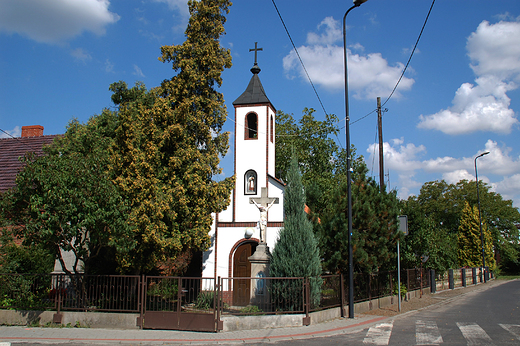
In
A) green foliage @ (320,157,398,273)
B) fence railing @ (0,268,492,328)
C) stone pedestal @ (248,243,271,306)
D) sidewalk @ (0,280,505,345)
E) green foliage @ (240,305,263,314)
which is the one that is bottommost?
sidewalk @ (0,280,505,345)

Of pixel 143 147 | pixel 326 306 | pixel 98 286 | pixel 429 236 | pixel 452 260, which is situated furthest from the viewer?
pixel 452 260

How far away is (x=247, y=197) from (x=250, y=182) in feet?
2.25

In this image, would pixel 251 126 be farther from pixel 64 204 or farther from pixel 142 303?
pixel 142 303

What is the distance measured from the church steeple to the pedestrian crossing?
10.5 metres

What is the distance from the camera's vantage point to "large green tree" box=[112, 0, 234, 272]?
12.5 m

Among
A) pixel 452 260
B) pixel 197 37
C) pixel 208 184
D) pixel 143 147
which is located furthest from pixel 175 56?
pixel 452 260

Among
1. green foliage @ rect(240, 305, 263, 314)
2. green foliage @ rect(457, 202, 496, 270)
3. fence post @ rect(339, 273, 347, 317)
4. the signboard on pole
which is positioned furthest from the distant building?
green foliage @ rect(457, 202, 496, 270)

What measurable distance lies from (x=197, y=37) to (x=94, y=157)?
5.75 meters

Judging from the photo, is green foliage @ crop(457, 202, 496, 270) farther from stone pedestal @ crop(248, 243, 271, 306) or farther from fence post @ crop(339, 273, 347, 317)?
stone pedestal @ crop(248, 243, 271, 306)

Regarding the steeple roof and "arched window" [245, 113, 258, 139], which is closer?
"arched window" [245, 113, 258, 139]

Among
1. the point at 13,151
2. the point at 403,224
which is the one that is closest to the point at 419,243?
the point at 403,224

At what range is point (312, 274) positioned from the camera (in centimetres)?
1155

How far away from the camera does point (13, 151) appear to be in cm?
1989

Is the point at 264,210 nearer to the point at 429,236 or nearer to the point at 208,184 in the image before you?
the point at 208,184
